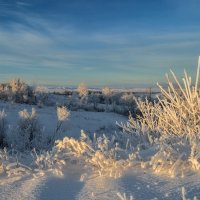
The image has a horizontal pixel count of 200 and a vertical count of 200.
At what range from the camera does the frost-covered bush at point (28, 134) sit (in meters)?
14.2

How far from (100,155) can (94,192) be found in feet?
2.51

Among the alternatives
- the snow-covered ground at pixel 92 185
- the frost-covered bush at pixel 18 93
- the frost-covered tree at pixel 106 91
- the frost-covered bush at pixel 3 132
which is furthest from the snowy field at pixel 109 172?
the frost-covered tree at pixel 106 91

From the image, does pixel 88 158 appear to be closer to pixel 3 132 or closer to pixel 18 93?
pixel 3 132

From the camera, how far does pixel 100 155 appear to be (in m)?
5.01

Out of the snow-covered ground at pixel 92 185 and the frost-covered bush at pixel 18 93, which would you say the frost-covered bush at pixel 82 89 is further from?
the snow-covered ground at pixel 92 185

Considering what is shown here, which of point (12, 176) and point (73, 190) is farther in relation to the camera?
point (12, 176)

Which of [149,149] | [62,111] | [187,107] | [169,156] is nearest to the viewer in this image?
[169,156]

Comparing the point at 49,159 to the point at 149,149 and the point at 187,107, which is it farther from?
the point at 187,107

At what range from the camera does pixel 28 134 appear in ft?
50.5

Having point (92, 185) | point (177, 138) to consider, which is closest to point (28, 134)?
point (177, 138)

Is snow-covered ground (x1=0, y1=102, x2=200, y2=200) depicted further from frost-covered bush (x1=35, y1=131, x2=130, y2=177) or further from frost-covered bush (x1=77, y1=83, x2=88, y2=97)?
frost-covered bush (x1=77, y1=83, x2=88, y2=97)

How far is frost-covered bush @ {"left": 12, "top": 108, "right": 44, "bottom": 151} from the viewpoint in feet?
46.7

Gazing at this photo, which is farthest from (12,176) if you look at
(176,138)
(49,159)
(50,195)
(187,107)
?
(187,107)

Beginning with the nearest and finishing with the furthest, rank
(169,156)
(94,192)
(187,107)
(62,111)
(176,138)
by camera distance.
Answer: (94,192)
(169,156)
(176,138)
(187,107)
(62,111)
